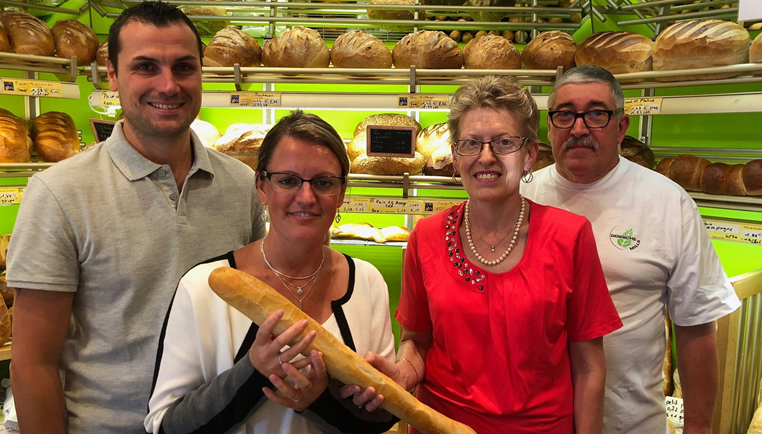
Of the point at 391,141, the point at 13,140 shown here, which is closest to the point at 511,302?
the point at 391,141

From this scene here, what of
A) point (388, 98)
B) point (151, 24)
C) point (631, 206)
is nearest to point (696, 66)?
point (631, 206)

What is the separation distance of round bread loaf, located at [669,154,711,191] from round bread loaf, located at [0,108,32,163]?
3.60 metres

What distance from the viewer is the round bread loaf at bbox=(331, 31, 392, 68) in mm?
3021

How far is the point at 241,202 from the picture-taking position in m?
1.63

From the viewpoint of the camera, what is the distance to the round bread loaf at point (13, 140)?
2.86 metres

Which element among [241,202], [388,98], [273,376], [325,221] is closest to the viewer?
[273,376]

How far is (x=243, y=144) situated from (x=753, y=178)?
2700 millimetres

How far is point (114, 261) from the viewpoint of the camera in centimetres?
137

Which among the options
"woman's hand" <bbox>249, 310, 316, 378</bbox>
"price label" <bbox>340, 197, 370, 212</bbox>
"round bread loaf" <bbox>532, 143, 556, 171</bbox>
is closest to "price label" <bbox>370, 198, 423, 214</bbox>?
"price label" <bbox>340, 197, 370, 212</bbox>

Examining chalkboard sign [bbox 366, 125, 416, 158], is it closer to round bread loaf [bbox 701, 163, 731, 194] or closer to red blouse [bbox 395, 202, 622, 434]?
round bread loaf [bbox 701, 163, 731, 194]

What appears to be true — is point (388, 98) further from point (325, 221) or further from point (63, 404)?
point (63, 404)

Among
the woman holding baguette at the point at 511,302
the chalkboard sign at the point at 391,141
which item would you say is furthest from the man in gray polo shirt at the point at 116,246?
the chalkboard sign at the point at 391,141

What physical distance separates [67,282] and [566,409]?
4.26 ft

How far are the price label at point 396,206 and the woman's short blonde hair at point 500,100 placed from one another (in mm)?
1701
